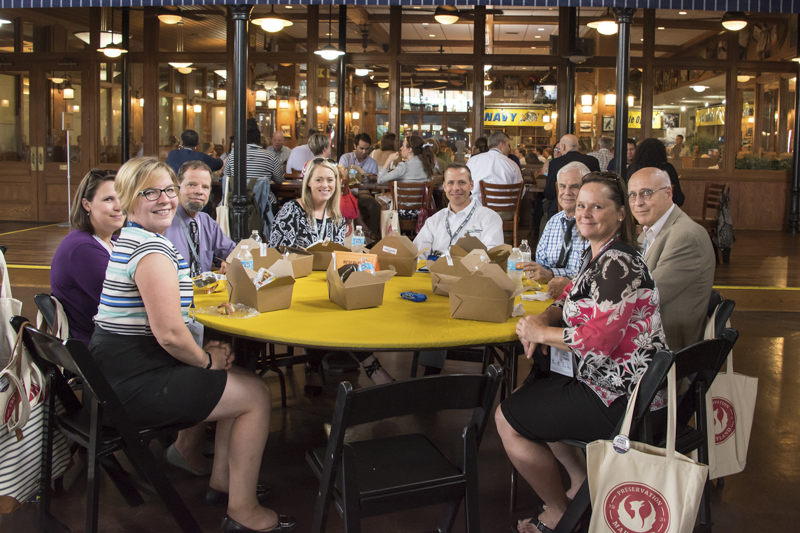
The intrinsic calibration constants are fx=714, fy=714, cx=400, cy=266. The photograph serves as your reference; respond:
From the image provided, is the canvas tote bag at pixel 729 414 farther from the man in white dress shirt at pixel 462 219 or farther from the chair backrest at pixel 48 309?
the chair backrest at pixel 48 309

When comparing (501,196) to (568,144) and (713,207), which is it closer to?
(568,144)

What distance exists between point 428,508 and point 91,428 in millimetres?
1243

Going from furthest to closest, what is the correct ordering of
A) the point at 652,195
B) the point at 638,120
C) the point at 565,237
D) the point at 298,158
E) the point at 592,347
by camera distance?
the point at 638,120 → the point at 298,158 → the point at 565,237 → the point at 652,195 → the point at 592,347

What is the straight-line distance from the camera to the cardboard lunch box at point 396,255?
340cm

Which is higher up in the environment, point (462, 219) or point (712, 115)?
point (712, 115)

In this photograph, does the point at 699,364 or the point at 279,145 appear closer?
the point at 699,364

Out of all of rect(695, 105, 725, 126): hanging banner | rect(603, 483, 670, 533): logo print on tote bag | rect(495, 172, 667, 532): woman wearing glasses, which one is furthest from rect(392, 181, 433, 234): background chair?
rect(695, 105, 725, 126): hanging banner

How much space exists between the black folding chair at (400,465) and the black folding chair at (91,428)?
1.83ft

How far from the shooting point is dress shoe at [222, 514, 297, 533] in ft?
7.75

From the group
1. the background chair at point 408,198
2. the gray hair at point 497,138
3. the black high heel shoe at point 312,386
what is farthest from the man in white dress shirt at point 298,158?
the black high heel shoe at point 312,386

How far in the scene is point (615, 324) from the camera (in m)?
2.09

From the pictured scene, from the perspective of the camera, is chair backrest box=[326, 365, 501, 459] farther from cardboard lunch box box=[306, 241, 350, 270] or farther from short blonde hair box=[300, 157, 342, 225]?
short blonde hair box=[300, 157, 342, 225]

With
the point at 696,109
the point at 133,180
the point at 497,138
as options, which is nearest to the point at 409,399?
the point at 133,180

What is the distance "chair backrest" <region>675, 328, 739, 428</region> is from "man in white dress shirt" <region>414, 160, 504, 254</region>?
188 cm
